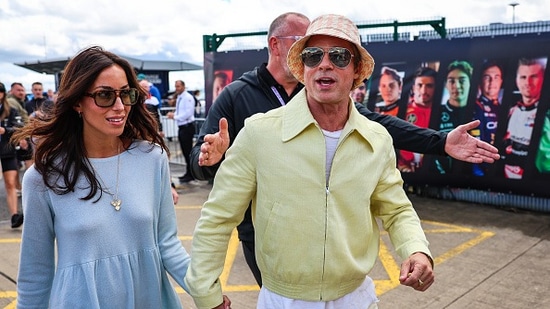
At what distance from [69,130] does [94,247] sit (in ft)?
1.66

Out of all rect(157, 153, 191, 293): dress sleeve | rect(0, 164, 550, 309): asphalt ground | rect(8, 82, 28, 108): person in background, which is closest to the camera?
rect(157, 153, 191, 293): dress sleeve

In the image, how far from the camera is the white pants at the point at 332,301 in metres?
1.98

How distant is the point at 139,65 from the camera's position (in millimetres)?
26797

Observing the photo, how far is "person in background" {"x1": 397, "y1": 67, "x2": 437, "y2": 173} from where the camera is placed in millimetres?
7594

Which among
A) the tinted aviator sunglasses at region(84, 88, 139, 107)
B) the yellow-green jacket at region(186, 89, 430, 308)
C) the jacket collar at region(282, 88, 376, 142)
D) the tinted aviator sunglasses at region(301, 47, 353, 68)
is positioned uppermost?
the tinted aviator sunglasses at region(301, 47, 353, 68)

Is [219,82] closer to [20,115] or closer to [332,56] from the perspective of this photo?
[20,115]

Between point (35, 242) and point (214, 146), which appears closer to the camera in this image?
point (35, 242)

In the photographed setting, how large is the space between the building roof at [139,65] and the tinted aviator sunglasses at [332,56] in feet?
79.3

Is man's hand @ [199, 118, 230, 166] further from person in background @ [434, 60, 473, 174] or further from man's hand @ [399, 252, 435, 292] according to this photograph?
person in background @ [434, 60, 473, 174]

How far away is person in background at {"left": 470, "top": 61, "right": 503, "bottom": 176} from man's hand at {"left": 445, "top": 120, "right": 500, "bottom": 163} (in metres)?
4.59

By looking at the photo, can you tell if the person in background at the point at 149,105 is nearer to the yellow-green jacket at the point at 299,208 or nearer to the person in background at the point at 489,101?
the yellow-green jacket at the point at 299,208

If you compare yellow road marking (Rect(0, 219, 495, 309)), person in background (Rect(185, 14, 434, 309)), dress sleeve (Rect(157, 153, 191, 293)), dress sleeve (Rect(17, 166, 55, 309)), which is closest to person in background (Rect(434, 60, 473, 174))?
yellow road marking (Rect(0, 219, 495, 309))

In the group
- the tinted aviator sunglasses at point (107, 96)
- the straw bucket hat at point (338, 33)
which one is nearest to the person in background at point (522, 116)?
the straw bucket hat at point (338, 33)

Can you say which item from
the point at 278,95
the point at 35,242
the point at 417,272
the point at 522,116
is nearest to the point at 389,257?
the point at 522,116
